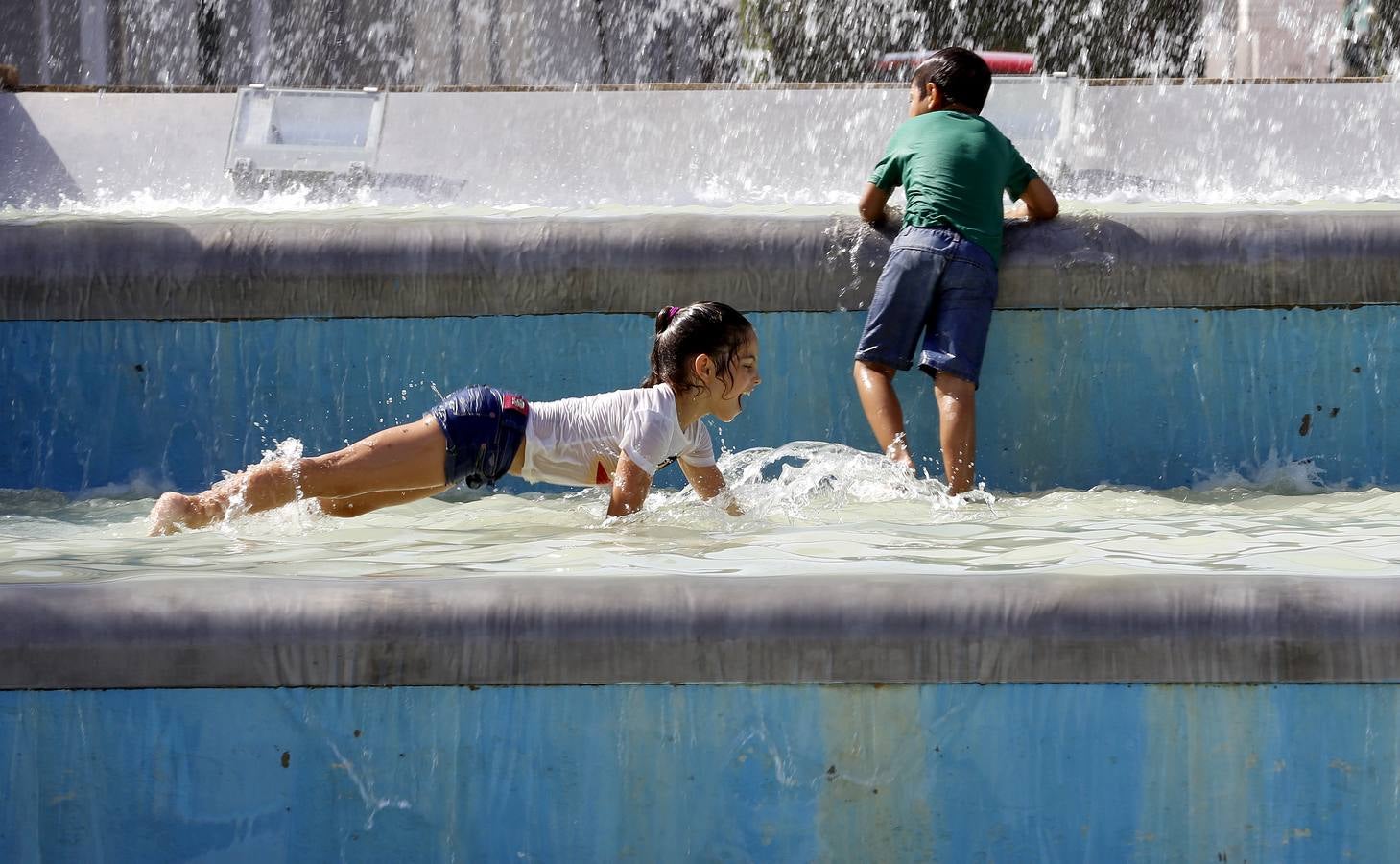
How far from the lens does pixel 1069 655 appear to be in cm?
220

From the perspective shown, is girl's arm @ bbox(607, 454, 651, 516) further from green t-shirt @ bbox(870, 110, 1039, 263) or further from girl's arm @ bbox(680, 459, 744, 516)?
green t-shirt @ bbox(870, 110, 1039, 263)

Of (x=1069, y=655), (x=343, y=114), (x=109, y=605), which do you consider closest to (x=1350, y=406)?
(x=1069, y=655)

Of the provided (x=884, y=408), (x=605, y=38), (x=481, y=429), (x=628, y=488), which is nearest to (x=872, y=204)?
(x=884, y=408)

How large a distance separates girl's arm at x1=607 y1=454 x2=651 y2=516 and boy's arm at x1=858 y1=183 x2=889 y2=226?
1.09 m

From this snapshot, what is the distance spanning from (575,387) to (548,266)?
1.13ft

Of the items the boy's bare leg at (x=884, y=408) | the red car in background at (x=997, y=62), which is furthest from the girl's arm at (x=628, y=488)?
the red car in background at (x=997, y=62)

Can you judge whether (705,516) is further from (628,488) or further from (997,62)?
(997,62)

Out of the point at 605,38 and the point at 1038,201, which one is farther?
the point at 605,38

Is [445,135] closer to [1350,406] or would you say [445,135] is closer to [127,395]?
[127,395]

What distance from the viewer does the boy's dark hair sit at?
14.7ft

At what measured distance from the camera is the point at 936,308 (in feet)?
13.4

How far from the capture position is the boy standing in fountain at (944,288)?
4.01m

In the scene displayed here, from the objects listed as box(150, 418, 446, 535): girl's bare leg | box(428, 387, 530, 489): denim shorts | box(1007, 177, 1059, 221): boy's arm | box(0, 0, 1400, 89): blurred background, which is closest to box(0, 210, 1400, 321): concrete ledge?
box(1007, 177, 1059, 221): boy's arm

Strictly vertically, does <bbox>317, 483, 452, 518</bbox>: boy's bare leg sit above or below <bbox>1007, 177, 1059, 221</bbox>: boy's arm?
below
